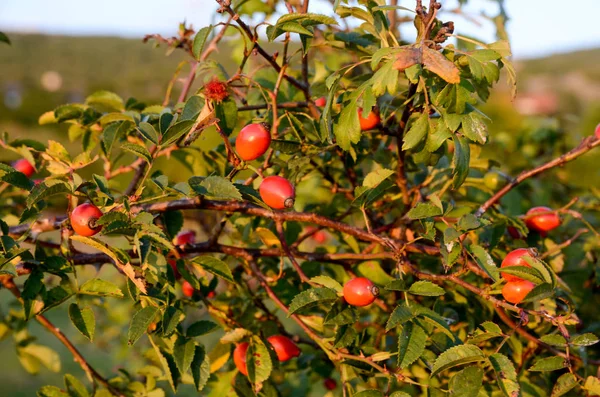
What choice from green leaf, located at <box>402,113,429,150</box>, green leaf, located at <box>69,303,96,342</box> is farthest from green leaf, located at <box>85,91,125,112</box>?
green leaf, located at <box>402,113,429,150</box>

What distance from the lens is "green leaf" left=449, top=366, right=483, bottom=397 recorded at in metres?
1.08

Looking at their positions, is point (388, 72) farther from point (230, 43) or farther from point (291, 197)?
point (230, 43)

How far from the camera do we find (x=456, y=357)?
106 cm

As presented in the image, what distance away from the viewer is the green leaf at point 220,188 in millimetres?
1072

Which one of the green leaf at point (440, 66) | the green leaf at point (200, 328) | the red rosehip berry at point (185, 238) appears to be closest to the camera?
the green leaf at point (440, 66)

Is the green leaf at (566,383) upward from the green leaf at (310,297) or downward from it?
downward

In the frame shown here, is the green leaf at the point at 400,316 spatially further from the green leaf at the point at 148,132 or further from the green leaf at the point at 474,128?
the green leaf at the point at 148,132

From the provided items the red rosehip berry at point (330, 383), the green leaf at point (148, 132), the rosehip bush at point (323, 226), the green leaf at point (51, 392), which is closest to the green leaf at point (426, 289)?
the rosehip bush at point (323, 226)

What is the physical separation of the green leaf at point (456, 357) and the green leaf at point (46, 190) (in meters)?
0.72

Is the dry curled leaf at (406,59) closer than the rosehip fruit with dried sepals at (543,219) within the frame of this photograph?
Yes

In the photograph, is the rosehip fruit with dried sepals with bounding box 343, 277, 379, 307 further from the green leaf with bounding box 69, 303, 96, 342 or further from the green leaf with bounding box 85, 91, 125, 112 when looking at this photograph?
the green leaf with bounding box 85, 91, 125, 112

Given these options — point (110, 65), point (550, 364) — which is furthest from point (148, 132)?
point (110, 65)

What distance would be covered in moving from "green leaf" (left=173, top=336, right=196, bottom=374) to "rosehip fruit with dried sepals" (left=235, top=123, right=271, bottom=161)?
41 cm

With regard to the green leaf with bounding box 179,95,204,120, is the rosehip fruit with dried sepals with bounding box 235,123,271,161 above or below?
below
